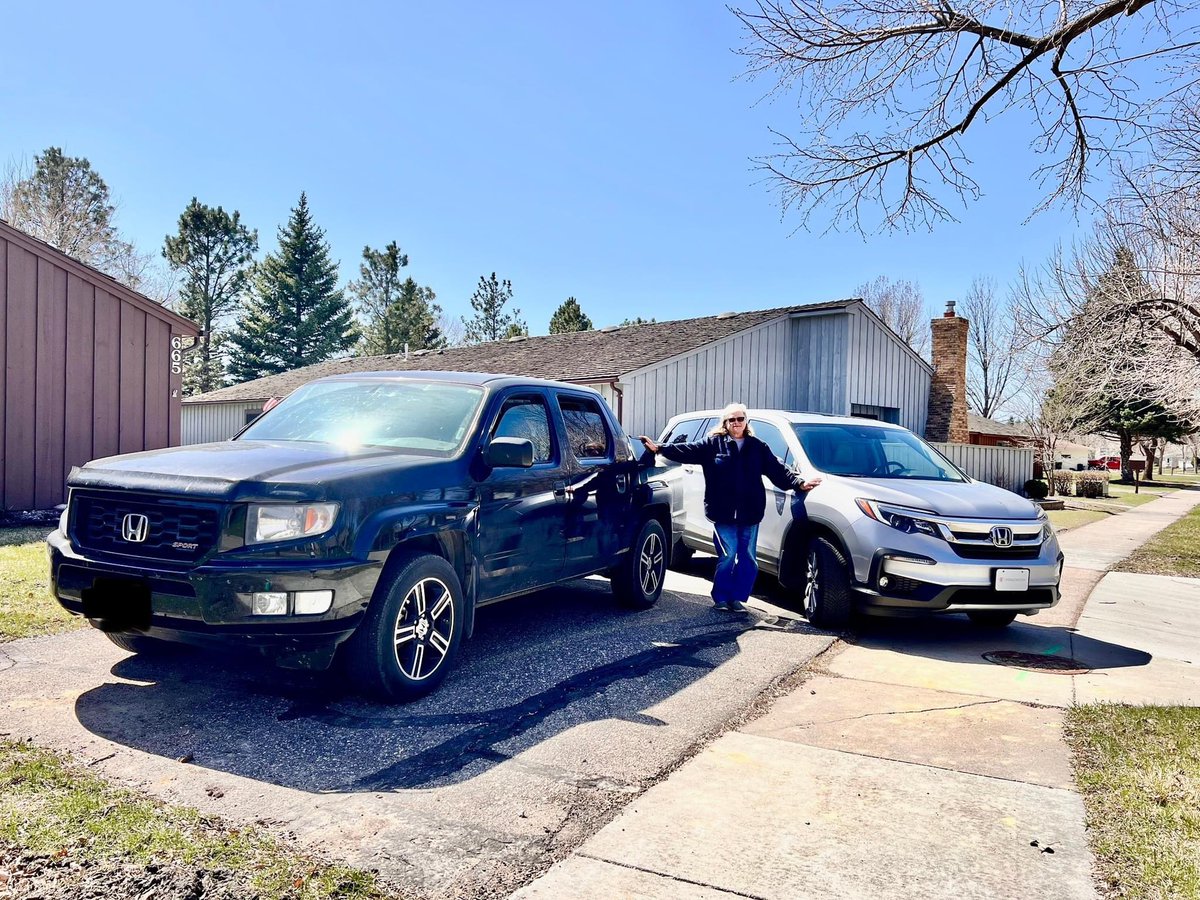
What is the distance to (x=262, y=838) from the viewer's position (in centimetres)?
298

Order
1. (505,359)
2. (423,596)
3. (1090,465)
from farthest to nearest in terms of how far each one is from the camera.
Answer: (1090,465) → (505,359) → (423,596)

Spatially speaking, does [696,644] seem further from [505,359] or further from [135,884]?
[505,359]

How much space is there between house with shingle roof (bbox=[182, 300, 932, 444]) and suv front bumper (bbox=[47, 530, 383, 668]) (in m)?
12.7

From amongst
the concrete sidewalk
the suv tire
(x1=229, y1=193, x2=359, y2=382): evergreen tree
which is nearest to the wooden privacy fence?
the suv tire

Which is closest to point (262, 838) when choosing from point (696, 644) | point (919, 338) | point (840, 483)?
point (696, 644)

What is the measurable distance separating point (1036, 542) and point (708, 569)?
4.30m

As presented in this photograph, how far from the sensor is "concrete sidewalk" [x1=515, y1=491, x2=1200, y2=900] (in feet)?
9.48

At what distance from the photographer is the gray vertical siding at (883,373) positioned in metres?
20.0

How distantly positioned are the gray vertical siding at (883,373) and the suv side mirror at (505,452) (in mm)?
16070

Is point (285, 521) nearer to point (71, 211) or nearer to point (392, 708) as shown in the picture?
point (392, 708)

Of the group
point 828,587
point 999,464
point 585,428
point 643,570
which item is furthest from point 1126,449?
point 585,428

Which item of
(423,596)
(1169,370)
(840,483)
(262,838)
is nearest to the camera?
(262,838)

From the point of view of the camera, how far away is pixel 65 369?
1259 cm

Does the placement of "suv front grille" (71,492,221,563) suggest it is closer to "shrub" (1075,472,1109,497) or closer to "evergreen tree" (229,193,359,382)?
"shrub" (1075,472,1109,497)
